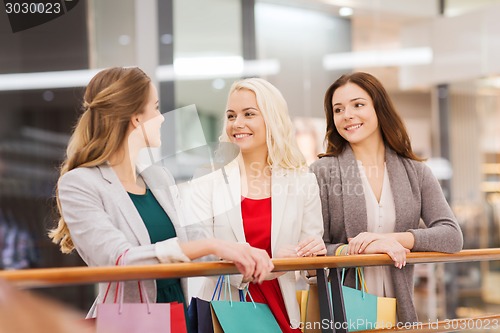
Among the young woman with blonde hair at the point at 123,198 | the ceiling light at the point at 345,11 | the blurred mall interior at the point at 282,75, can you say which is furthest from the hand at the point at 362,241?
the ceiling light at the point at 345,11

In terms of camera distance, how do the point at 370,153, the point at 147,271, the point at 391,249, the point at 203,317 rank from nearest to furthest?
the point at 147,271 → the point at 203,317 → the point at 391,249 → the point at 370,153

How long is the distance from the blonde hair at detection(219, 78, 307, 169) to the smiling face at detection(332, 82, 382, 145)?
0.21 m

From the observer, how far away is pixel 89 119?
2.22 m

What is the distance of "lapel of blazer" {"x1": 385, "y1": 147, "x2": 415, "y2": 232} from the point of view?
2.68 metres

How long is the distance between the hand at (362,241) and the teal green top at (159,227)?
1.96ft

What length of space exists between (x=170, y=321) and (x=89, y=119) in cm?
67

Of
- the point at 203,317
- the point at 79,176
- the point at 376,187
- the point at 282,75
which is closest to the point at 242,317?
the point at 203,317

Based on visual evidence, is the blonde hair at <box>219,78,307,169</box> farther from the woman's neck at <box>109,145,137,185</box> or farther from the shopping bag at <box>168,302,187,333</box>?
the shopping bag at <box>168,302,187,333</box>

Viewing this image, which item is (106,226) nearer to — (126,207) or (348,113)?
(126,207)

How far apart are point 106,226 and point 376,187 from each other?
1124 mm

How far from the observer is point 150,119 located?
2.32 meters

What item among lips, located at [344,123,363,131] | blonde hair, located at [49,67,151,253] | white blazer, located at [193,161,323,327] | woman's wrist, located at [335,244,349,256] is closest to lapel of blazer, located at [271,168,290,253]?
white blazer, located at [193,161,323,327]

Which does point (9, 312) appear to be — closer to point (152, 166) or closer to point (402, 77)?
point (152, 166)

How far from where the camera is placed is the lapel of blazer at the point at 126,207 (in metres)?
2.12
